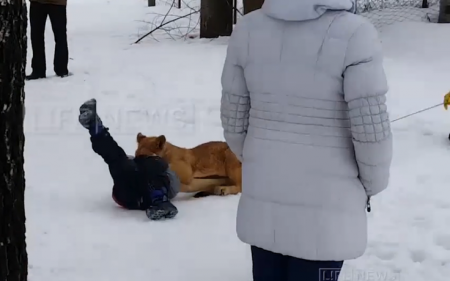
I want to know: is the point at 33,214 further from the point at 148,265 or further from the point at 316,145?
the point at 316,145

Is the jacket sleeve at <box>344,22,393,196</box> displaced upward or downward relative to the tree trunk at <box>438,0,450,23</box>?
upward

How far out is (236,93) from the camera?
2.65 metres

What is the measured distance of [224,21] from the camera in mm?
11734

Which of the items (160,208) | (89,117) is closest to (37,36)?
(89,117)

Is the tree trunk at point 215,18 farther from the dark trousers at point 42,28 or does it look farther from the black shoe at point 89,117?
the black shoe at point 89,117

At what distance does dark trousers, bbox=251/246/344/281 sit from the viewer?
2594 millimetres

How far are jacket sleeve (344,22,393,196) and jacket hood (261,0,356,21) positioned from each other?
3.9 inches

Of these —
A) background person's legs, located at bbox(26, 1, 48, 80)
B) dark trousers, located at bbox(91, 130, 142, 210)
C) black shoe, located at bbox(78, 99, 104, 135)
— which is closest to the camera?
black shoe, located at bbox(78, 99, 104, 135)

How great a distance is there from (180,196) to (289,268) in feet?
7.28

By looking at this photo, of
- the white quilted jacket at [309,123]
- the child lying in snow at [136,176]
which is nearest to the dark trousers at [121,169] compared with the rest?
the child lying in snow at [136,176]
